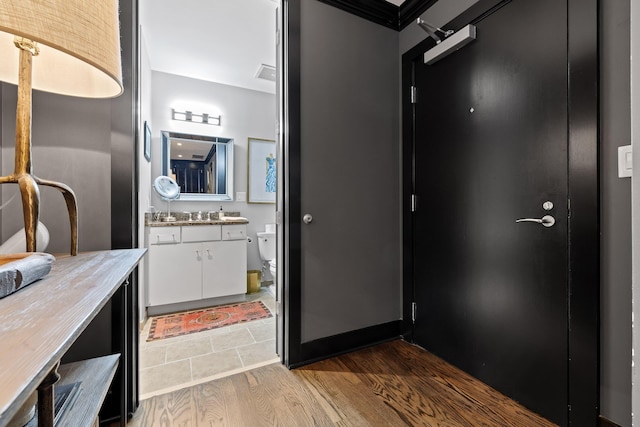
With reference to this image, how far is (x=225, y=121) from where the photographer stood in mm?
3439

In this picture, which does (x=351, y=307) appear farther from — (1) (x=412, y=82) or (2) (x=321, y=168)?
(1) (x=412, y=82)

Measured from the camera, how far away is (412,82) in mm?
2004

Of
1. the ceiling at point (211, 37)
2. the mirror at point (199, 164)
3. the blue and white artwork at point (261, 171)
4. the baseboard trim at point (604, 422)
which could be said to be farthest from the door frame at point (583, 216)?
the mirror at point (199, 164)

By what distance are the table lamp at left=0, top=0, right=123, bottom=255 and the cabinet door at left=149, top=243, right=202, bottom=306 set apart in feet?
5.82

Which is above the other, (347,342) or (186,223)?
(186,223)

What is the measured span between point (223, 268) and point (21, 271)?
2.39 meters

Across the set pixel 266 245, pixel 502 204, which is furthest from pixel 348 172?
pixel 266 245

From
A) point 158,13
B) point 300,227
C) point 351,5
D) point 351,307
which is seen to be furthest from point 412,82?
point 158,13

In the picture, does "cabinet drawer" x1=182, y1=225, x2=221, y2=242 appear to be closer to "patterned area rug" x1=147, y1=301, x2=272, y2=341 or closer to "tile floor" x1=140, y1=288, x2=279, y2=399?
"patterned area rug" x1=147, y1=301, x2=272, y2=341

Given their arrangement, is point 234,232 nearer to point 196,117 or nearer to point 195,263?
point 195,263

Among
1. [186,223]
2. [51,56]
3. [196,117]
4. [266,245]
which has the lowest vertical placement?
[266,245]

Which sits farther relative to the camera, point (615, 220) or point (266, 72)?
point (266, 72)

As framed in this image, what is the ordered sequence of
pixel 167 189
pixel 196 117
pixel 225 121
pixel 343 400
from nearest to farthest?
1. pixel 343 400
2. pixel 167 189
3. pixel 196 117
4. pixel 225 121

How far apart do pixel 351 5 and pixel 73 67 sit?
172 cm
